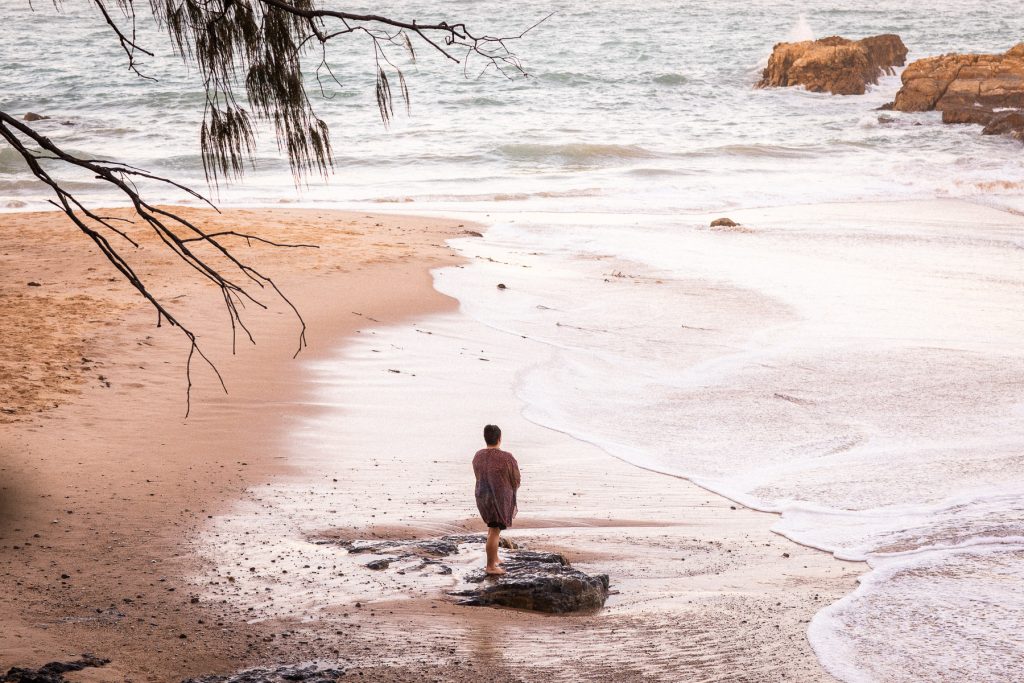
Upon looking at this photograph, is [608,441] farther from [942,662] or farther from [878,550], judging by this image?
[942,662]

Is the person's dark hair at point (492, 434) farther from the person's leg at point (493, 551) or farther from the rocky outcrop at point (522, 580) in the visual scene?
the rocky outcrop at point (522, 580)

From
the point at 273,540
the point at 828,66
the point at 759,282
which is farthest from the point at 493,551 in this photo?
the point at 828,66

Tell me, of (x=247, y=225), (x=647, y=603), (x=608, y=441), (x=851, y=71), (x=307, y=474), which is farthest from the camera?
(x=851, y=71)

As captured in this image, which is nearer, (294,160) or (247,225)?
(294,160)

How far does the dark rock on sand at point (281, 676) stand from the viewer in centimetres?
431

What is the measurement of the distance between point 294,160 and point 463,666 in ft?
7.38

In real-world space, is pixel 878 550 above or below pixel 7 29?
below

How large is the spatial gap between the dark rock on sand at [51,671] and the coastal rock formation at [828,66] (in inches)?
1633

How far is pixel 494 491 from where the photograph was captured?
18.0 feet

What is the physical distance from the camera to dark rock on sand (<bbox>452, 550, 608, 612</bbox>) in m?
5.15

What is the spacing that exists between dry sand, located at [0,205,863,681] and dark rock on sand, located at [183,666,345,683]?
9 cm

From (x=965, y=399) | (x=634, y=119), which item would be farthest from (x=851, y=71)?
(x=965, y=399)

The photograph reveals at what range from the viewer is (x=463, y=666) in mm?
4539

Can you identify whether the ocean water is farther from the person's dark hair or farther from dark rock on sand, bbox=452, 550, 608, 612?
the person's dark hair
